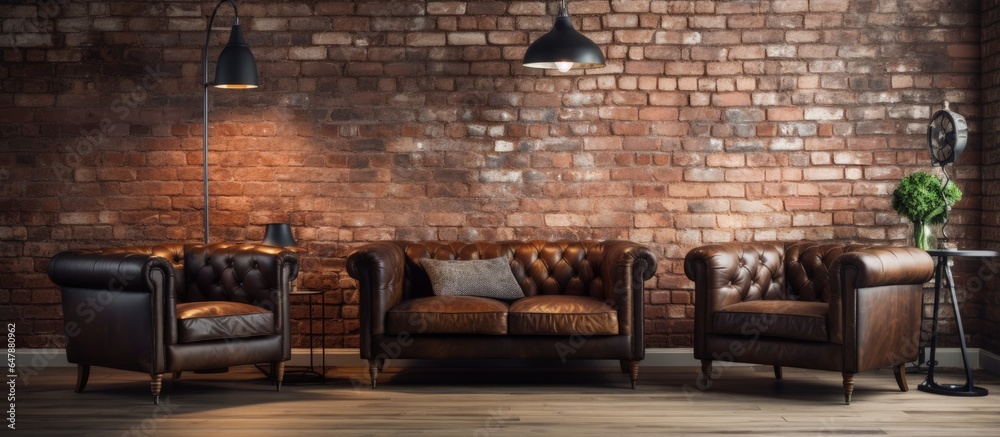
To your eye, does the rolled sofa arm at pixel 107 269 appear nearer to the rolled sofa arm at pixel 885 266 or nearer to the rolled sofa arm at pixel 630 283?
the rolled sofa arm at pixel 630 283

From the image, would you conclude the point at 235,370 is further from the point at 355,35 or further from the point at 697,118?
the point at 697,118

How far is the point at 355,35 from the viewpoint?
6.46 meters

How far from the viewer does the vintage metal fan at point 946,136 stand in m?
5.62

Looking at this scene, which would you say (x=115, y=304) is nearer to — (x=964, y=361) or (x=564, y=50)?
(x=564, y=50)

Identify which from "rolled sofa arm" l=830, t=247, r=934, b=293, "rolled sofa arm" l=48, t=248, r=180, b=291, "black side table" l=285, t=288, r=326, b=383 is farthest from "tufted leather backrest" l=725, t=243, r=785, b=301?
"rolled sofa arm" l=48, t=248, r=180, b=291

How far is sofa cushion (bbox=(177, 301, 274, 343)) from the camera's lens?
5.12 metres

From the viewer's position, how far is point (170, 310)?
199 inches

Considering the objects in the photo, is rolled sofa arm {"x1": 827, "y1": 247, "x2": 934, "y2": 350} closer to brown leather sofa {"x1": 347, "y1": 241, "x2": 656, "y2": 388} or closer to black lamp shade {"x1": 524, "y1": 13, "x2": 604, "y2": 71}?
brown leather sofa {"x1": 347, "y1": 241, "x2": 656, "y2": 388}

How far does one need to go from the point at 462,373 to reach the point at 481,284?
0.64 metres

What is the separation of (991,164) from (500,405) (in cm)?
366

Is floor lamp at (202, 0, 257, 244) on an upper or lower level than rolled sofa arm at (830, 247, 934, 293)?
upper

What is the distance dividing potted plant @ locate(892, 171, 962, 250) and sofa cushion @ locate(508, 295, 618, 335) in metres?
1.89

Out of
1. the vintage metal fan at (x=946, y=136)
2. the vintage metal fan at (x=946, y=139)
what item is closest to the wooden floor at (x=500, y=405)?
the vintage metal fan at (x=946, y=139)

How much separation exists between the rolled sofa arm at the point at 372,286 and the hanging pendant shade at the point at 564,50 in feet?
4.65
